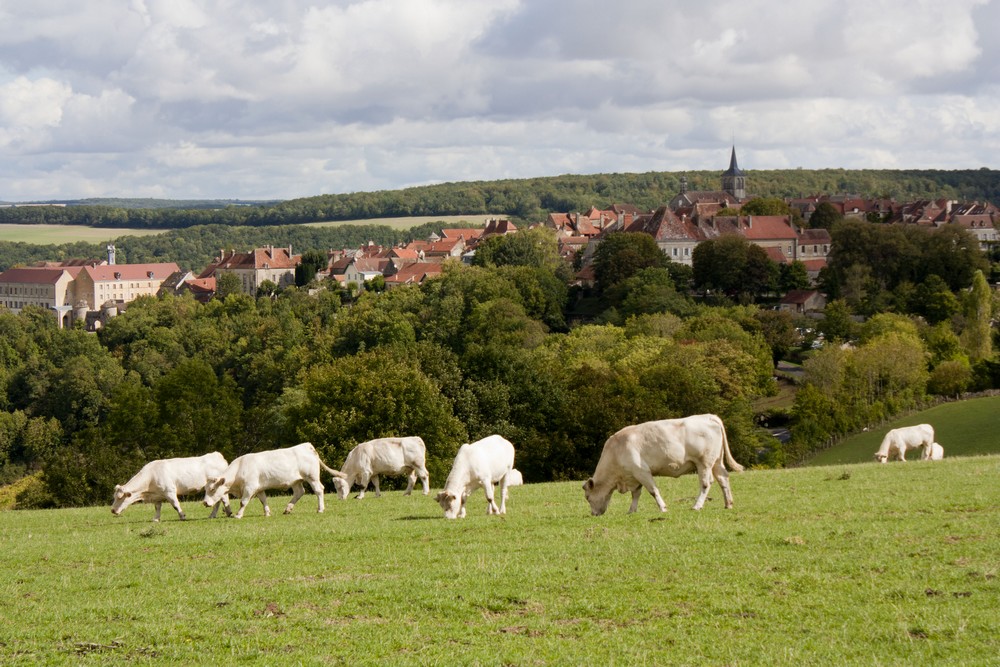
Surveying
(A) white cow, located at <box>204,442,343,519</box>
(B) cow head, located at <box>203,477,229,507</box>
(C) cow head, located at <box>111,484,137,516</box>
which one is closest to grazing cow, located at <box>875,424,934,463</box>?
(A) white cow, located at <box>204,442,343,519</box>

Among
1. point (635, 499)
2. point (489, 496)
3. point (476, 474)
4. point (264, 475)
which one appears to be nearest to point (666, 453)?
point (635, 499)

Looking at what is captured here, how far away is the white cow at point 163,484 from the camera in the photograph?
23.1 meters

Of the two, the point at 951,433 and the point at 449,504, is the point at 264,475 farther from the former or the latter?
the point at 951,433

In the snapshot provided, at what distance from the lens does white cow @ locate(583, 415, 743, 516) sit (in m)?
18.5

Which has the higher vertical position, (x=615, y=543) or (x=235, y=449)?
(x=615, y=543)

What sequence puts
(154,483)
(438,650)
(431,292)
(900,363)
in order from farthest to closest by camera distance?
(431,292) < (900,363) < (154,483) < (438,650)

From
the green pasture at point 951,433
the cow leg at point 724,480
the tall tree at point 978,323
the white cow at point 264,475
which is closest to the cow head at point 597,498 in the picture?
the cow leg at point 724,480

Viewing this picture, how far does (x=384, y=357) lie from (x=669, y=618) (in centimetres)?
4207

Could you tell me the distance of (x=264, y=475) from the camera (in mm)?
23016

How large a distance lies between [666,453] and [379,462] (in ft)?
33.1

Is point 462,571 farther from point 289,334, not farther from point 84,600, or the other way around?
point 289,334

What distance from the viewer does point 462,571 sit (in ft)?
48.5

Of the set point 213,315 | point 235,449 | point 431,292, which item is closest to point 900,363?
point 235,449

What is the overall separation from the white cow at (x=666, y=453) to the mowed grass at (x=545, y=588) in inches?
23.3
